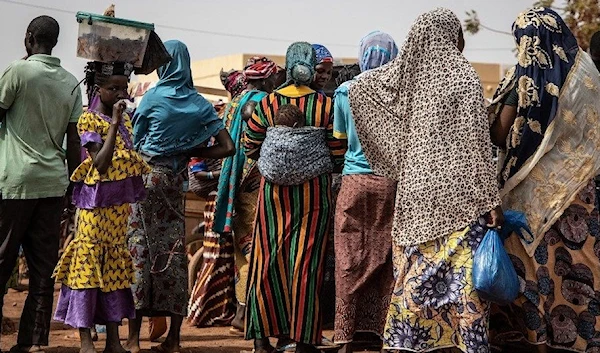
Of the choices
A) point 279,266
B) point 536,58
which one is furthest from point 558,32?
point 279,266

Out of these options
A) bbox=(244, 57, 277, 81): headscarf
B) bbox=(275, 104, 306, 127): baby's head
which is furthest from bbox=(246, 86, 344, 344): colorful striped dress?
bbox=(244, 57, 277, 81): headscarf

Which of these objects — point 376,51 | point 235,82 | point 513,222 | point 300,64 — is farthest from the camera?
point 235,82

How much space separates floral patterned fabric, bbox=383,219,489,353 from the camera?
21.6 ft

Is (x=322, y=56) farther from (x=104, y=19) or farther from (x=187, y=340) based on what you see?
Result: (x=187, y=340)

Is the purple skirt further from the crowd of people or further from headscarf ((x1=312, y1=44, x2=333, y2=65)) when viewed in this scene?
headscarf ((x1=312, y1=44, x2=333, y2=65))

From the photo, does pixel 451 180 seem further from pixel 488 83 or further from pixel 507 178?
pixel 488 83

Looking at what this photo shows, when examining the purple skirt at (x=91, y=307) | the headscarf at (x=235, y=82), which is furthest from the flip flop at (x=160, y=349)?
the headscarf at (x=235, y=82)

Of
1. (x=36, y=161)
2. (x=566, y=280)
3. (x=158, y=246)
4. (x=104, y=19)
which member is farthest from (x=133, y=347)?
(x=566, y=280)

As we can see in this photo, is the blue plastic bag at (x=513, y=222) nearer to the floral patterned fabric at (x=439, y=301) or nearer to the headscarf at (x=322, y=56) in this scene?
the floral patterned fabric at (x=439, y=301)

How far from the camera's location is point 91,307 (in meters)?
7.21

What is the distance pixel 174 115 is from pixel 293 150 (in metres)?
0.99

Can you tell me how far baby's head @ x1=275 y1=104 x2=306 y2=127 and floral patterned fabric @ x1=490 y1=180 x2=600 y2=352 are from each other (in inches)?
63.3

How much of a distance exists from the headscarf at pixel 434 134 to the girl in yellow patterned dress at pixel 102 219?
1634 mm

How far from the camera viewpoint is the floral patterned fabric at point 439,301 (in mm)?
6598
